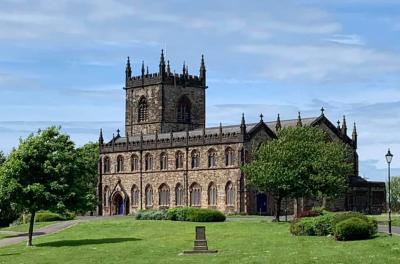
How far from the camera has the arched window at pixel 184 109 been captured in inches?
4739

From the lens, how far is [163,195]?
109 meters

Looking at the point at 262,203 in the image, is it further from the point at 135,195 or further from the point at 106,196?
the point at 106,196

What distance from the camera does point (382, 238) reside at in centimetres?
4669

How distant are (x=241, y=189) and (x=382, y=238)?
51.8 metres

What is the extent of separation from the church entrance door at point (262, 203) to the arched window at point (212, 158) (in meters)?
6.51

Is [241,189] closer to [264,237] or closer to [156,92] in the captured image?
[156,92]

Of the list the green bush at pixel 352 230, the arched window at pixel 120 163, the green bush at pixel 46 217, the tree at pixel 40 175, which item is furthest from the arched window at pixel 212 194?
the green bush at pixel 352 230

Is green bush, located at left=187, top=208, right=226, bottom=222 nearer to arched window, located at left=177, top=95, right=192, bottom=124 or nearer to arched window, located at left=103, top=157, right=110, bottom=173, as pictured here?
arched window, located at left=103, top=157, right=110, bottom=173

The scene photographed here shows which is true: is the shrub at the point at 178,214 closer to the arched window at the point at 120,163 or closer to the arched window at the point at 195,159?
the arched window at the point at 195,159

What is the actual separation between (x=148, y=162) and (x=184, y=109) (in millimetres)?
12729

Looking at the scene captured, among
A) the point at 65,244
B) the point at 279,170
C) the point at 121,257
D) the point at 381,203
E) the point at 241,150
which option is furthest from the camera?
the point at 381,203

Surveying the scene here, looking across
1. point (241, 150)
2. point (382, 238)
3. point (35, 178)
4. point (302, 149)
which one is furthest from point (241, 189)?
point (382, 238)

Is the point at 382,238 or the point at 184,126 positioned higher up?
the point at 184,126

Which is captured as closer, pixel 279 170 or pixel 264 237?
pixel 264 237
